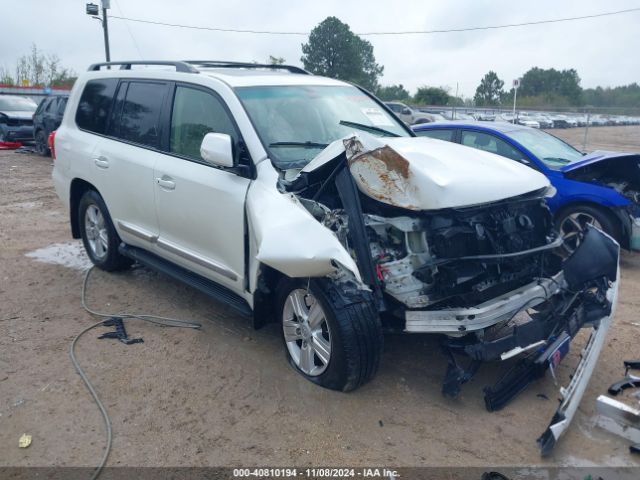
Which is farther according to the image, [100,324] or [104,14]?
[104,14]

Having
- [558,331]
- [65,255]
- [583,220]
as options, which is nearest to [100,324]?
[65,255]

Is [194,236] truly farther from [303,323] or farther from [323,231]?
[323,231]

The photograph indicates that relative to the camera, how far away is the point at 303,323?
3.71 m

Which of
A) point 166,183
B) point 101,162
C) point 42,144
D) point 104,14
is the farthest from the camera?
point 104,14

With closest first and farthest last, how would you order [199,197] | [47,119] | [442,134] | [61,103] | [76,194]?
1. [199,197]
2. [76,194]
3. [442,134]
4. [61,103]
5. [47,119]

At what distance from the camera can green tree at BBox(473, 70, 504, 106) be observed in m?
58.9

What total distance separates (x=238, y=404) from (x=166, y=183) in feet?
6.09

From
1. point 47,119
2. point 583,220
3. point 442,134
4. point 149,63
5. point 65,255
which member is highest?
point 149,63

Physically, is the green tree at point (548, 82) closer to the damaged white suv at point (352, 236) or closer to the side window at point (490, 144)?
the side window at point (490, 144)

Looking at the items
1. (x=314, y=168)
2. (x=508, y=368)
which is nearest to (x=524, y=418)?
(x=508, y=368)

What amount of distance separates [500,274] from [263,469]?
Result: 1864 millimetres

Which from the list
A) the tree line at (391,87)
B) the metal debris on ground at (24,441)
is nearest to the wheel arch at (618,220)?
the metal debris on ground at (24,441)

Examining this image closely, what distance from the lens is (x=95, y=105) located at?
562 cm

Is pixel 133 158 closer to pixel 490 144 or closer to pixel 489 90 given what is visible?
pixel 490 144
